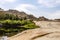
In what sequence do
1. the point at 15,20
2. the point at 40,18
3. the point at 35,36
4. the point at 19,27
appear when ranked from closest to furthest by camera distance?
the point at 35,36
the point at 19,27
the point at 15,20
the point at 40,18

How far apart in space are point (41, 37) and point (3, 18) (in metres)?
4.67

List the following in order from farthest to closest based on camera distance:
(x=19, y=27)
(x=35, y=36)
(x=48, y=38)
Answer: (x=19, y=27)
(x=35, y=36)
(x=48, y=38)

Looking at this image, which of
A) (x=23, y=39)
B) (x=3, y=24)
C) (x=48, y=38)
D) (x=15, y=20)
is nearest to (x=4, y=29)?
(x=3, y=24)

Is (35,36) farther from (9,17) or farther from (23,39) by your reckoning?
(9,17)

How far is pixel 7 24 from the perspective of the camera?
32.6 ft

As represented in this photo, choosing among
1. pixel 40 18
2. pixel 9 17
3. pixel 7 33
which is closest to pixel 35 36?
pixel 7 33

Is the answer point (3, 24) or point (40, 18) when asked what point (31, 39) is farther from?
point (40, 18)

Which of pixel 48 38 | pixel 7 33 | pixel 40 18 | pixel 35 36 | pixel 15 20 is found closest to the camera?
pixel 48 38

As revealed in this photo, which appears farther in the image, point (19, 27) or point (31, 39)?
point (19, 27)

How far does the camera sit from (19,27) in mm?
9812

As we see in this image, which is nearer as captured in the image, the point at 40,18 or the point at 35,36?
the point at 35,36

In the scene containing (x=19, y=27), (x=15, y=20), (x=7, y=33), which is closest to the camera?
(x=7, y=33)

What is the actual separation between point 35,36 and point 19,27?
9.93 feet

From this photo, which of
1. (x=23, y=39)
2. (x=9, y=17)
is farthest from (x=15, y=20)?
(x=23, y=39)
